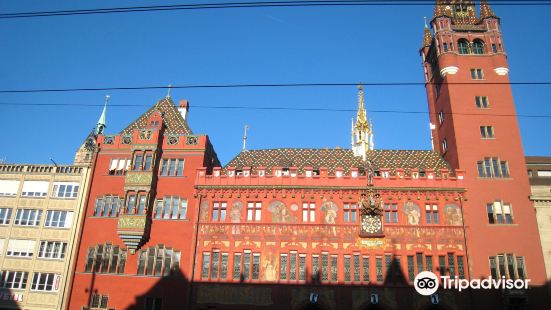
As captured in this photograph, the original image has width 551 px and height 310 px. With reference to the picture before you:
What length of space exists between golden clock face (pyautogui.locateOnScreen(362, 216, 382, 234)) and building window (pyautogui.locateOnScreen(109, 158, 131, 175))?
20.2m

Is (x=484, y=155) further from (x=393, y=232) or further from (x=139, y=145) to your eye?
(x=139, y=145)

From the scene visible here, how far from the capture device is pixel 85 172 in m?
37.8

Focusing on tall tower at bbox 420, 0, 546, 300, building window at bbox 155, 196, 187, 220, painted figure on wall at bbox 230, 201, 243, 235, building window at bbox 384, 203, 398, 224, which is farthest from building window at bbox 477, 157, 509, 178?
building window at bbox 155, 196, 187, 220

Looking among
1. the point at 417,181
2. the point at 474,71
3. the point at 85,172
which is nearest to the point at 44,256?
the point at 85,172

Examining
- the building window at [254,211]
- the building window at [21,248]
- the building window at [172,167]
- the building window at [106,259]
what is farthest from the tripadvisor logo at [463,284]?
the building window at [21,248]

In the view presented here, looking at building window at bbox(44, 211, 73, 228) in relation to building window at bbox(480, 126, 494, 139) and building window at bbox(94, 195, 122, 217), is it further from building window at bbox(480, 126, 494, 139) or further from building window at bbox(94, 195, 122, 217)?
building window at bbox(480, 126, 494, 139)

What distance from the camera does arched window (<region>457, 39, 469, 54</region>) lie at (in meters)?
41.6

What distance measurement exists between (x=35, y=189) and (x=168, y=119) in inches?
507

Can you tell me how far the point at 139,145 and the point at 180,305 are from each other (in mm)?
13482

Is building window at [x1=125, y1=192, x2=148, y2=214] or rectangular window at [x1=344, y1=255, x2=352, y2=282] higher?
building window at [x1=125, y1=192, x2=148, y2=214]

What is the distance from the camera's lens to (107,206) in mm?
36062

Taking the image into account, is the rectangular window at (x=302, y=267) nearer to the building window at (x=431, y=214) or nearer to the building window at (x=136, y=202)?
the building window at (x=431, y=214)

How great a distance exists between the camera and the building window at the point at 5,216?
3684 centimetres

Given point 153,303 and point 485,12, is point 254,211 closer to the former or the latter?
point 153,303
